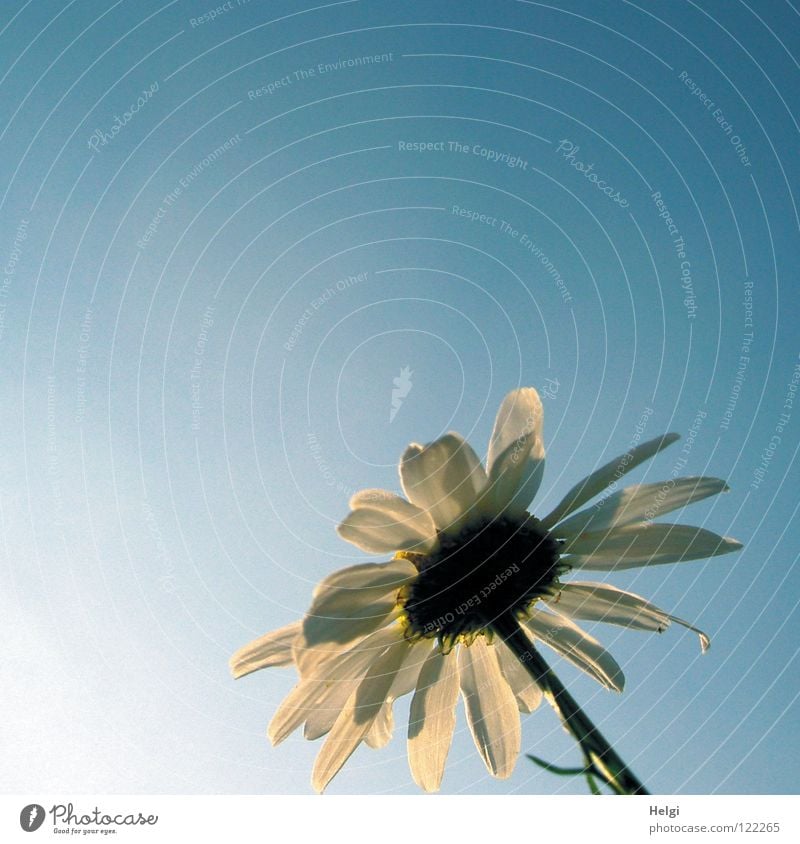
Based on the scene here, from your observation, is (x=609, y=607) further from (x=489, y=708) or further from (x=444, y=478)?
(x=444, y=478)

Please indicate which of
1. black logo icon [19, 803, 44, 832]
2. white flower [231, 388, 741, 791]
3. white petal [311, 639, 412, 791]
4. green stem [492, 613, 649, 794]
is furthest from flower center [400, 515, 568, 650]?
black logo icon [19, 803, 44, 832]

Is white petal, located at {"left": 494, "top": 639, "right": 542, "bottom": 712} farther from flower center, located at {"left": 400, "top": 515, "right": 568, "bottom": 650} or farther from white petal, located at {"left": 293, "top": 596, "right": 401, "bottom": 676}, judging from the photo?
white petal, located at {"left": 293, "top": 596, "right": 401, "bottom": 676}

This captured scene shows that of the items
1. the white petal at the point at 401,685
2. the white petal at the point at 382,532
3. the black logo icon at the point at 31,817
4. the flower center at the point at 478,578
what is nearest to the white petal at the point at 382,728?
the white petal at the point at 401,685

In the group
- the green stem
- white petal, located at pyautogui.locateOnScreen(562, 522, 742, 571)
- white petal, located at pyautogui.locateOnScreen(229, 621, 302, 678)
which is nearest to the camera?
the green stem

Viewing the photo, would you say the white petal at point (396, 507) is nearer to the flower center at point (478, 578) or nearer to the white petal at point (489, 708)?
the flower center at point (478, 578)

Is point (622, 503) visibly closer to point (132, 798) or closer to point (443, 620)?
point (443, 620)

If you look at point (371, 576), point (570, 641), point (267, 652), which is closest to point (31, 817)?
point (267, 652)
